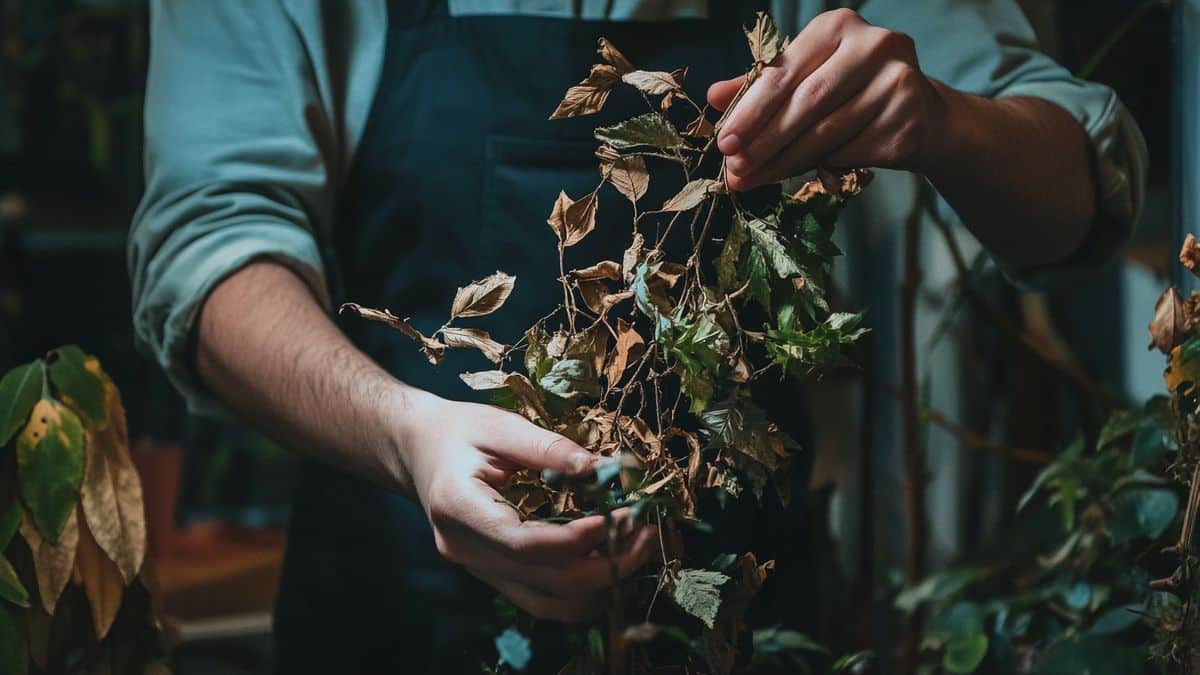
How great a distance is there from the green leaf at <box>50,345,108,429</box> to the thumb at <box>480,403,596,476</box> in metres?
0.27

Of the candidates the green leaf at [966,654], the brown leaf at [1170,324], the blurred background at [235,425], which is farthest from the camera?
the blurred background at [235,425]

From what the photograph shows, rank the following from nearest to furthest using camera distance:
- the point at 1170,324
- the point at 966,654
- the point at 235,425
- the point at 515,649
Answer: the point at 515,649
the point at 1170,324
the point at 966,654
the point at 235,425

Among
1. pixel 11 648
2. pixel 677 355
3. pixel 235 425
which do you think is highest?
pixel 677 355

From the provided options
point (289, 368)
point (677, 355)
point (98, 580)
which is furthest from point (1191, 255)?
point (98, 580)

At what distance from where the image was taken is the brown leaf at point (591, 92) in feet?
1.73

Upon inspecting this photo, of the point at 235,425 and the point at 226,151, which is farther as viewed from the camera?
the point at 235,425

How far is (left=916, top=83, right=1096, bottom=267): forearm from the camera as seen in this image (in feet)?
2.17

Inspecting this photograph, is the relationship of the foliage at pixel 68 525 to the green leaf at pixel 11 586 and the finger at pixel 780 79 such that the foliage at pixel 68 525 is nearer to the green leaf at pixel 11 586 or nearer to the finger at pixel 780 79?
the green leaf at pixel 11 586

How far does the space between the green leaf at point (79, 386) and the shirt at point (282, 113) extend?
0.25ft

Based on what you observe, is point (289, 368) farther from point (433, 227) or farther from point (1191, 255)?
point (1191, 255)

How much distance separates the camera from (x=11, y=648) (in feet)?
2.05

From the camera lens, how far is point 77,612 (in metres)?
0.68

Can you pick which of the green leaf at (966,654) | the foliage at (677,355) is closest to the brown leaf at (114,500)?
the foliage at (677,355)

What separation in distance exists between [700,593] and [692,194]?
0.56 ft
